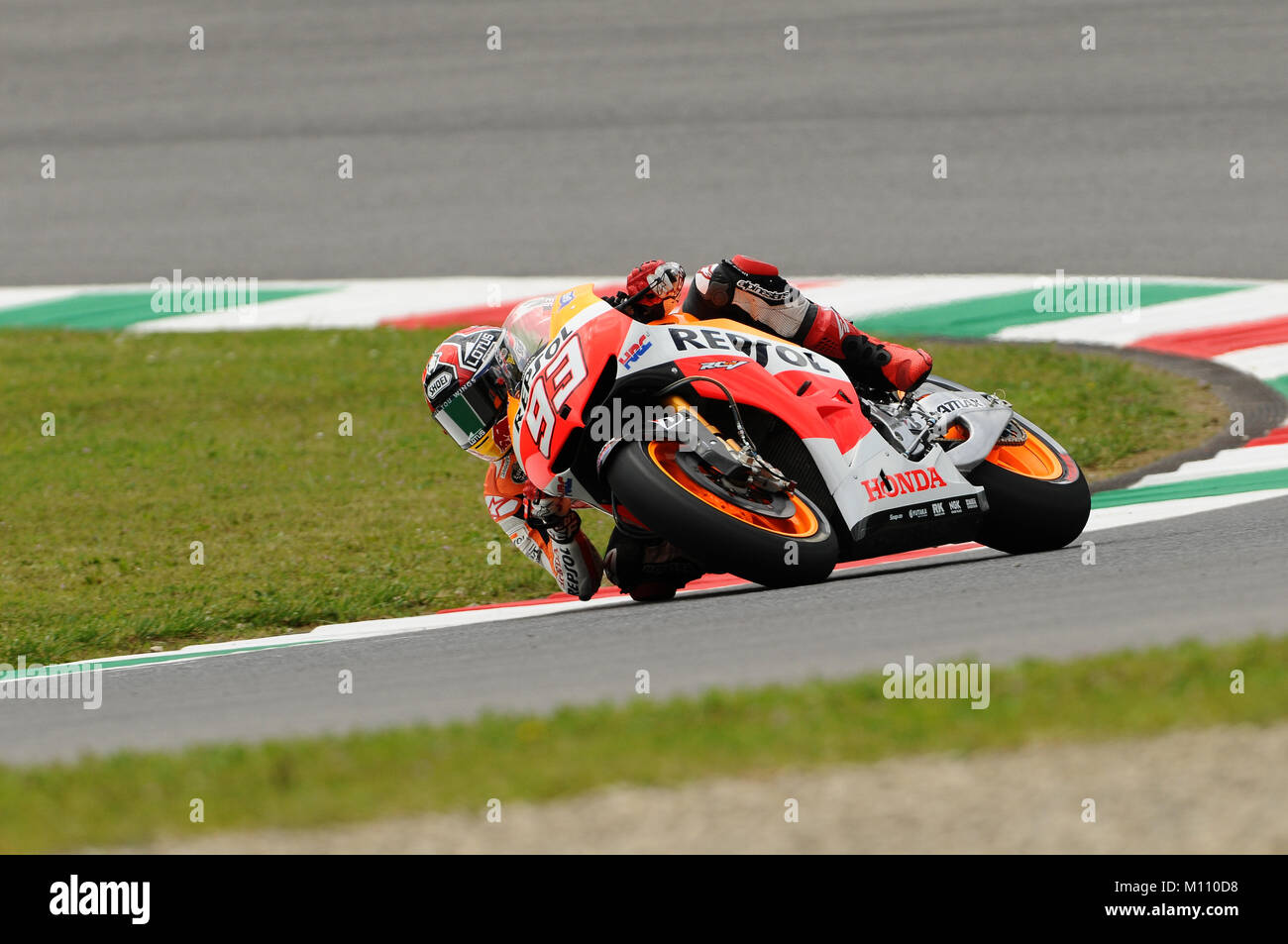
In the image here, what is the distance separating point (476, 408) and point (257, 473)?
12.3 ft

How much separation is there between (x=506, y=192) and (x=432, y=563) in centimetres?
715

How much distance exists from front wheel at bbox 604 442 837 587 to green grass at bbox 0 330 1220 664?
2.09 m

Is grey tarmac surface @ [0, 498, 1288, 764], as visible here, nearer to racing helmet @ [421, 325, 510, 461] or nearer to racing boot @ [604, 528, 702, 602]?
racing boot @ [604, 528, 702, 602]

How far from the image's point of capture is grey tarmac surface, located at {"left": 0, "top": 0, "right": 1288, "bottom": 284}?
13797 mm

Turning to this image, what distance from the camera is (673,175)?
15.3 m

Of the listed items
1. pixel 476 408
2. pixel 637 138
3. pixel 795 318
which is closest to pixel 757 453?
pixel 795 318

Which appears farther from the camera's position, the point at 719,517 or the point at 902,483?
the point at 902,483

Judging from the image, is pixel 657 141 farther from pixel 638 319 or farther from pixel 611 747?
pixel 611 747

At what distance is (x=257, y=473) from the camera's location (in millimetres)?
10852

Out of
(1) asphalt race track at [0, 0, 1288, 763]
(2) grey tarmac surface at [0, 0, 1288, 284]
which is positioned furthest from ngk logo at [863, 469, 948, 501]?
(2) grey tarmac surface at [0, 0, 1288, 284]

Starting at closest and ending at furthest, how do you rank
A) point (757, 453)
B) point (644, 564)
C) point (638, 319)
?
point (757, 453) → point (644, 564) → point (638, 319)

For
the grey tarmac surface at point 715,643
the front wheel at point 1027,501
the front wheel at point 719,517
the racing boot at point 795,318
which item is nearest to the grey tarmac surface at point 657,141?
the front wheel at point 1027,501
